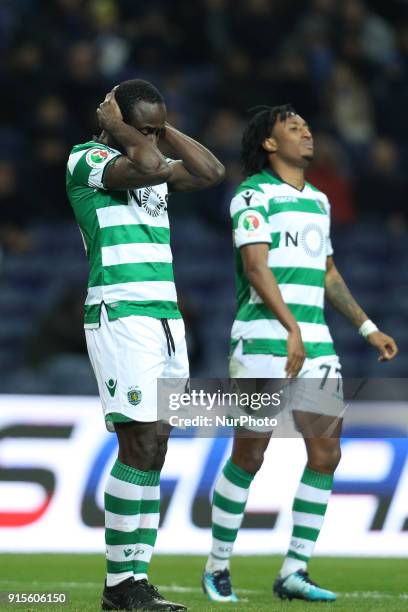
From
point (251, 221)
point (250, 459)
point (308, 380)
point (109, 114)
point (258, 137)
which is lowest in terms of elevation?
point (250, 459)

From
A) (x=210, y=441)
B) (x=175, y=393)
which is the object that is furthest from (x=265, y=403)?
(x=210, y=441)

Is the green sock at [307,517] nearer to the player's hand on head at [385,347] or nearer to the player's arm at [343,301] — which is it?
the player's hand on head at [385,347]

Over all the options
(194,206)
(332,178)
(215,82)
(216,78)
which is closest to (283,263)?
(332,178)

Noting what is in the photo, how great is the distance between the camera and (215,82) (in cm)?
1516

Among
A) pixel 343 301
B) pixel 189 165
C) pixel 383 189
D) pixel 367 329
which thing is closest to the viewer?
pixel 189 165

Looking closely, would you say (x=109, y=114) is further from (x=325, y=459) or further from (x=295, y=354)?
(x=325, y=459)

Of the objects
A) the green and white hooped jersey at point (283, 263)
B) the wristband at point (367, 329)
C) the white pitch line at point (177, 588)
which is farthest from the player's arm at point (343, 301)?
the white pitch line at point (177, 588)

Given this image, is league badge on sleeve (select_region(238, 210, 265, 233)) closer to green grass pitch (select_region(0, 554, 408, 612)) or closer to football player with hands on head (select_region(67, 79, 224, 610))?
football player with hands on head (select_region(67, 79, 224, 610))

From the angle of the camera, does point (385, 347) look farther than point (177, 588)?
No

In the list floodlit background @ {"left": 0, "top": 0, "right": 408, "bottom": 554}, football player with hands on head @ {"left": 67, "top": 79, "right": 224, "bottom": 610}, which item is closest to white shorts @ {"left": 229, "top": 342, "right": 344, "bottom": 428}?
football player with hands on head @ {"left": 67, "top": 79, "right": 224, "bottom": 610}

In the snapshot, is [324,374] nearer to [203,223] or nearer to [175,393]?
[175,393]

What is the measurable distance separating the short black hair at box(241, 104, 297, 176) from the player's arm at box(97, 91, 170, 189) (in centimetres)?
133

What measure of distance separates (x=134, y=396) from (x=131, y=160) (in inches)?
38.4

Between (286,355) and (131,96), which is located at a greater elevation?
(131,96)
